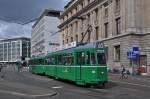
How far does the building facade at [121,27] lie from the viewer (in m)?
58.4

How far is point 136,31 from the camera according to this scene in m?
58.8

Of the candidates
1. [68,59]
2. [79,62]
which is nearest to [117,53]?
[68,59]

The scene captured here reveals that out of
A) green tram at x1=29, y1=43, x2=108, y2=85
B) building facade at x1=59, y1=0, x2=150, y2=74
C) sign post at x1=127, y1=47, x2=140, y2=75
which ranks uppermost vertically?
building facade at x1=59, y1=0, x2=150, y2=74

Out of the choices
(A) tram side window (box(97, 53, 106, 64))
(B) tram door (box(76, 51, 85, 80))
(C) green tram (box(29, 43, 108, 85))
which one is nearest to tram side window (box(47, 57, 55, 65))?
(C) green tram (box(29, 43, 108, 85))

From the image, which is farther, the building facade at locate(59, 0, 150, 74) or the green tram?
the building facade at locate(59, 0, 150, 74)

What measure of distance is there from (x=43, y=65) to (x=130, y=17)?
1815 cm

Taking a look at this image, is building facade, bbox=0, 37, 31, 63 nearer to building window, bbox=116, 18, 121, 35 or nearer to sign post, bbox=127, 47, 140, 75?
building window, bbox=116, 18, 121, 35

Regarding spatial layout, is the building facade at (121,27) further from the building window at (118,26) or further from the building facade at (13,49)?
the building facade at (13,49)

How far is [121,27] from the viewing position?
202 feet

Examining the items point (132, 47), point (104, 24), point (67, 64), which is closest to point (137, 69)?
point (132, 47)

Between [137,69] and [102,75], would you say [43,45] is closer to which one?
[137,69]

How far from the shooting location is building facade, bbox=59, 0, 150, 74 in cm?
5838

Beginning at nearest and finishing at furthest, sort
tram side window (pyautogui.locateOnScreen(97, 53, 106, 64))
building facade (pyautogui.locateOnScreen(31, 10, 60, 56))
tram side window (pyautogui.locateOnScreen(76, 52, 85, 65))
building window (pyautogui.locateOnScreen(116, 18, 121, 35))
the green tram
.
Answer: the green tram < tram side window (pyautogui.locateOnScreen(97, 53, 106, 64)) < tram side window (pyautogui.locateOnScreen(76, 52, 85, 65)) < building window (pyautogui.locateOnScreen(116, 18, 121, 35)) < building facade (pyautogui.locateOnScreen(31, 10, 60, 56))

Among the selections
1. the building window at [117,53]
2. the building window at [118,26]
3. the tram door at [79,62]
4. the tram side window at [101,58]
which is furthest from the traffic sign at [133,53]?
the tram side window at [101,58]
